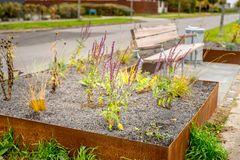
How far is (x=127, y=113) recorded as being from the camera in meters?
5.39

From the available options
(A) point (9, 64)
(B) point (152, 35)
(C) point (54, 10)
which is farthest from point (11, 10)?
(A) point (9, 64)

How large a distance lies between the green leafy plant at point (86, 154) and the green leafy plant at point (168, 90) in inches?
64.6

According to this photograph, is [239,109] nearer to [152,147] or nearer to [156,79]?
[156,79]

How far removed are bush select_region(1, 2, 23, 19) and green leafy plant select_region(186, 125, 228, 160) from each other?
23086 millimetres

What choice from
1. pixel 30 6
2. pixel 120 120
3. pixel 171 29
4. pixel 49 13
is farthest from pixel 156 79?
pixel 49 13

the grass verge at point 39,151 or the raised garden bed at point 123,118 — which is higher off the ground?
the raised garden bed at point 123,118

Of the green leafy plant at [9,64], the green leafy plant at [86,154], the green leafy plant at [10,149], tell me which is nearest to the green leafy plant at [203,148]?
the green leafy plant at [86,154]

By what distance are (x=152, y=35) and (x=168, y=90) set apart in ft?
13.2

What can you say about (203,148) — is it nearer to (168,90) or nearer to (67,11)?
(168,90)

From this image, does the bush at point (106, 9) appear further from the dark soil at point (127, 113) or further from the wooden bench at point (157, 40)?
the dark soil at point (127, 113)

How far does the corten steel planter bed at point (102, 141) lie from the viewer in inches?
160

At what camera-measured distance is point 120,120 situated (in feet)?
16.5

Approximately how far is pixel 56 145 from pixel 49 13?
1095 inches

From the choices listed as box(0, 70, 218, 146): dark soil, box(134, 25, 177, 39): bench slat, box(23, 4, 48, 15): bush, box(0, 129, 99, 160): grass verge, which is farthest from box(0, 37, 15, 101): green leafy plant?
box(23, 4, 48, 15): bush
